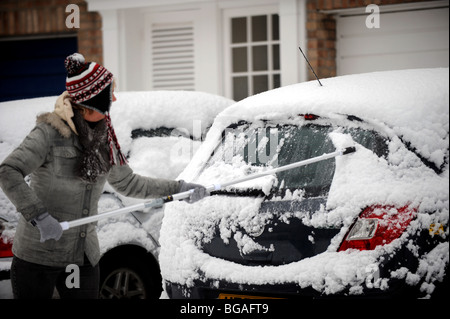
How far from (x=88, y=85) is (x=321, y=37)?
218 inches

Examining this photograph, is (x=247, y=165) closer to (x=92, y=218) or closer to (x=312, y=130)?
(x=312, y=130)

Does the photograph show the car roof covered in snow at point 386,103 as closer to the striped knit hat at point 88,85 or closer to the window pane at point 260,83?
the striped knit hat at point 88,85

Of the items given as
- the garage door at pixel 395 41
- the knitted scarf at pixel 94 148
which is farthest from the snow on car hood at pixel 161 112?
the garage door at pixel 395 41

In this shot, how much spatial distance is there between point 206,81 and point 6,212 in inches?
199

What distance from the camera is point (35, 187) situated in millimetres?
3494

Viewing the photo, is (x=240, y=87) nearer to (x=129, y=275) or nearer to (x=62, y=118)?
(x=129, y=275)

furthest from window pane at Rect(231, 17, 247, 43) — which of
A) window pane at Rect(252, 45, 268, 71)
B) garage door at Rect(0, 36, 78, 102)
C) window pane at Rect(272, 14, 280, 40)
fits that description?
garage door at Rect(0, 36, 78, 102)

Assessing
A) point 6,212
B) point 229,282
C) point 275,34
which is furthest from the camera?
point 275,34

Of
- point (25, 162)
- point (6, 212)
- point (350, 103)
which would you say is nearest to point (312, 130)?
point (350, 103)

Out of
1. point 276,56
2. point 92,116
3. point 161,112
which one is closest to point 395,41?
point 276,56

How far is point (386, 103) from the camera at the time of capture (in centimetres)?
371

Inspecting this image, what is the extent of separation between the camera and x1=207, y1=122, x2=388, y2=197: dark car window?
368 centimetres

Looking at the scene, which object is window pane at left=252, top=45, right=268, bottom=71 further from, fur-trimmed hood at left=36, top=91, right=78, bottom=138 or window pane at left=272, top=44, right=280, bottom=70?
fur-trimmed hood at left=36, top=91, right=78, bottom=138
